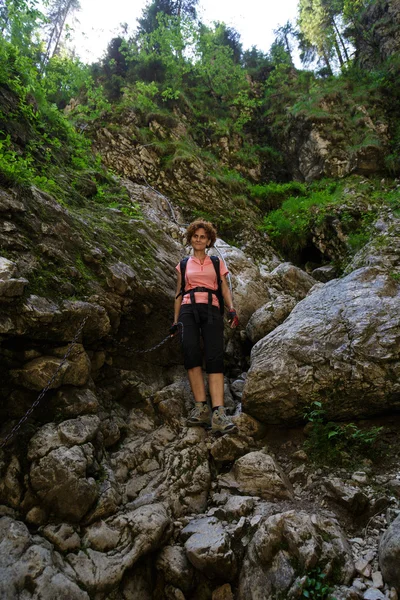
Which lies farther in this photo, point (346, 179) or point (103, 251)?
point (346, 179)

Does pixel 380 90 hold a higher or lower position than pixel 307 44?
lower

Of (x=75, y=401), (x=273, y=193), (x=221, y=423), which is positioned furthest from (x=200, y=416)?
(x=273, y=193)

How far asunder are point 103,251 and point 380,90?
17.2m

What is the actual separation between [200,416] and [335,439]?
5.40 ft

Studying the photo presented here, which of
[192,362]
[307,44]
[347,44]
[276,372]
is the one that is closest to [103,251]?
[192,362]

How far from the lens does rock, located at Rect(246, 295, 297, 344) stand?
5836 millimetres

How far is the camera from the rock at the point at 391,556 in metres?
2.37

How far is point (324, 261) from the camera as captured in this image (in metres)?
9.95

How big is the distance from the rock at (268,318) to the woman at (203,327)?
41.4 inches

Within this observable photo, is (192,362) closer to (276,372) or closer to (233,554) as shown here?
(276,372)

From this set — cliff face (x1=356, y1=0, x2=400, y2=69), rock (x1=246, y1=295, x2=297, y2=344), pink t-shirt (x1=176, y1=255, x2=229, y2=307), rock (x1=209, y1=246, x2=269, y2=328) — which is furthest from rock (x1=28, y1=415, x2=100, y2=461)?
cliff face (x1=356, y1=0, x2=400, y2=69)

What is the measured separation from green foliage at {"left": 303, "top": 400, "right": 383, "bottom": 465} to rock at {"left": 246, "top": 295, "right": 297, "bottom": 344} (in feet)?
6.21

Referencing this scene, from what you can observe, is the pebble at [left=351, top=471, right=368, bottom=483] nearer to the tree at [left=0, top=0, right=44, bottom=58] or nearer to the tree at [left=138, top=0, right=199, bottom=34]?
the tree at [left=0, top=0, right=44, bottom=58]

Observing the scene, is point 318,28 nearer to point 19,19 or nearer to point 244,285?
point 19,19
